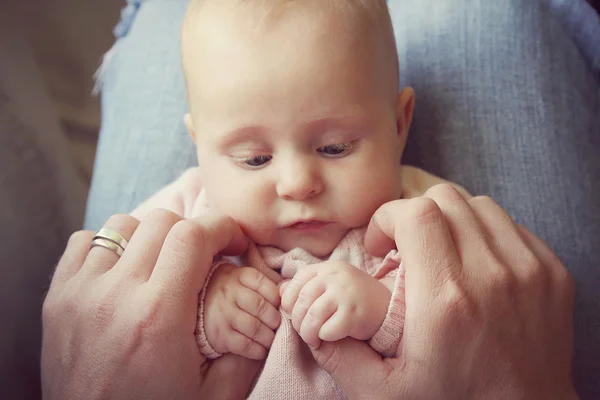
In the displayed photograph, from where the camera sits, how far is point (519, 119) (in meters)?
1.13

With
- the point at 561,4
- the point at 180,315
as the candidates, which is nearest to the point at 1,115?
the point at 180,315

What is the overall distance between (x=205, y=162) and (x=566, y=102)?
725mm

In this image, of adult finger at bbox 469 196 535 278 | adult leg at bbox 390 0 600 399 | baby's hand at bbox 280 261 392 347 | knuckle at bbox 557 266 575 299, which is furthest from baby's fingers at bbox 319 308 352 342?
adult leg at bbox 390 0 600 399

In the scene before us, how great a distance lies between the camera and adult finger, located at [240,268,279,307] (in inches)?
33.1

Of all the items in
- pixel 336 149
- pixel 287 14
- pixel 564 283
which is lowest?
pixel 564 283

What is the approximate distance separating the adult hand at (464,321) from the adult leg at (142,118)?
1.92 ft

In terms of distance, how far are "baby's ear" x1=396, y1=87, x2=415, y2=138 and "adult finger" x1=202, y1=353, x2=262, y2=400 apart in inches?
18.8

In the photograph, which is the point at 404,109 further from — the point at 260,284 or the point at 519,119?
the point at 260,284

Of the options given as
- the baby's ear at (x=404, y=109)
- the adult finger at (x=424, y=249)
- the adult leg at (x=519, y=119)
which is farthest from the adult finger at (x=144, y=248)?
the adult leg at (x=519, y=119)

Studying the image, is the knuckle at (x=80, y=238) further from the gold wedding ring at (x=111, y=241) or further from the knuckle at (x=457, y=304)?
the knuckle at (x=457, y=304)

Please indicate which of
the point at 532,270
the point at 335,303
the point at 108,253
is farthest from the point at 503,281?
the point at 108,253

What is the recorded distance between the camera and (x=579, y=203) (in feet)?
3.56

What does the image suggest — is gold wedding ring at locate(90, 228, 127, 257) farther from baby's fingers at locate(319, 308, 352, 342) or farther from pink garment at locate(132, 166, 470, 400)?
baby's fingers at locate(319, 308, 352, 342)

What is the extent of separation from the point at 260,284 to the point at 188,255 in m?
0.12
